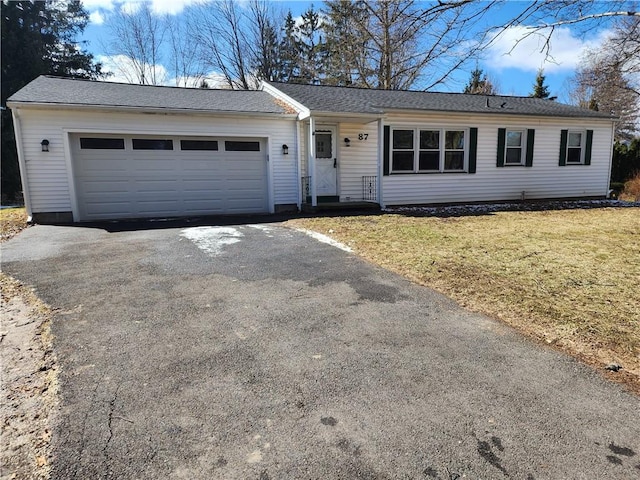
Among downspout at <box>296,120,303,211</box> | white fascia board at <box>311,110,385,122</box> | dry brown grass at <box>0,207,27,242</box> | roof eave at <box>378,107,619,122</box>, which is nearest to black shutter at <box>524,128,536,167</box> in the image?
roof eave at <box>378,107,619,122</box>

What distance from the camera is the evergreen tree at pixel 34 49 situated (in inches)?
820

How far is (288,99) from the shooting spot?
1209 centimetres

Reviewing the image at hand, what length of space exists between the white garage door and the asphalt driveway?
20.1 ft

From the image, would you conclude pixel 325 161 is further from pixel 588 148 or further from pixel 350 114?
pixel 588 148

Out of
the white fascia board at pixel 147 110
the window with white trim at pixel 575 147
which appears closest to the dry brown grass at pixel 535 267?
the white fascia board at pixel 147 110

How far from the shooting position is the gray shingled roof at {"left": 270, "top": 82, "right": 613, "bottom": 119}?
38.4 feet

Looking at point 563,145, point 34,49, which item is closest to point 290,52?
point 34,49

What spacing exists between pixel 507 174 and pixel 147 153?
11.6 m

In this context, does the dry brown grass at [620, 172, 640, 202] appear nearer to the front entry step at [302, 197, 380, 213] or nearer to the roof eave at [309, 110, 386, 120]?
the front entry step at [302, 197, 380, 213]

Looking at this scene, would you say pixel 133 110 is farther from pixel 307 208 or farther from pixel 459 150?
pixel 459 150

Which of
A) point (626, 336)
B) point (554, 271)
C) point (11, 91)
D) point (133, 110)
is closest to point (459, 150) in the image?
point (554, 271)

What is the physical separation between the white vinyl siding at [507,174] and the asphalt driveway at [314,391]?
8828 mm

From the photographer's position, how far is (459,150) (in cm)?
Answer: 1345

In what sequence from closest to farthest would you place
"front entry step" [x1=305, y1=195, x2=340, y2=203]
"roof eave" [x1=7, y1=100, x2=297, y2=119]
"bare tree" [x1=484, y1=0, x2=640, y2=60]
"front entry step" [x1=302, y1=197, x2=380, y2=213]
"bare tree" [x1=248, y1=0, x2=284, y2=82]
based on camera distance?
1. "bare tree" [x1=484, y1=0, x2=640, y2=60]
2. "roof eave" [x1=7, y1=100, x2=297, y2=119]
3. "front entry step" [x1=302, y1=197, x2=380, y2=213]
4. "front entry step" [x1=305, y1=195, x2=340, y2=203]
5. "bare tree" [x1=248, y1=0, x2=284, y2=82]
